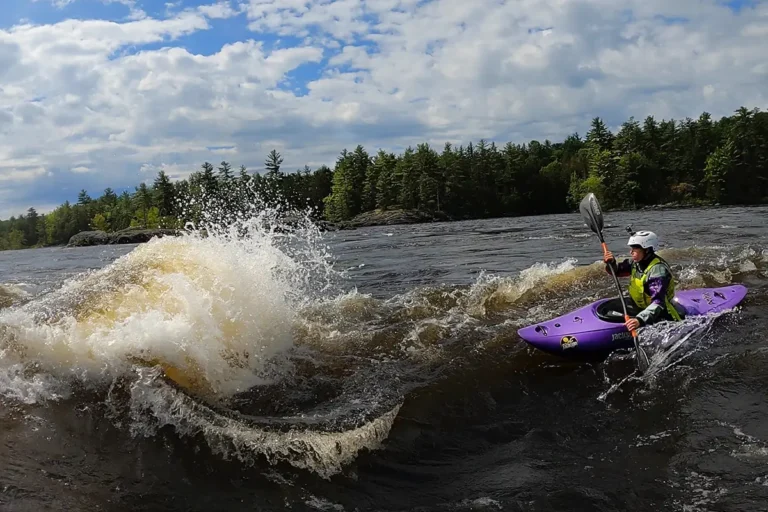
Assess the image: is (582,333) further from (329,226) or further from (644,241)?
(329,226)

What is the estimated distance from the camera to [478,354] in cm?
737

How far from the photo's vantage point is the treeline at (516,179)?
6519 centimetres

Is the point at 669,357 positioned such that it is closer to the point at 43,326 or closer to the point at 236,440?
the point at 236,440

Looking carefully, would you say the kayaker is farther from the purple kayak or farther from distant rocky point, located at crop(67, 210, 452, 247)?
distant rocky point, located at crop(67, 210, 452, 247)

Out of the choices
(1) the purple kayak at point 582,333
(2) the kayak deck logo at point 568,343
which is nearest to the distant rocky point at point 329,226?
(1) the purple kayak at point 582,333

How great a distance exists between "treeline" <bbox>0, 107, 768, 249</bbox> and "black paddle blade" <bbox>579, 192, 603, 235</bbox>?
2216 inches

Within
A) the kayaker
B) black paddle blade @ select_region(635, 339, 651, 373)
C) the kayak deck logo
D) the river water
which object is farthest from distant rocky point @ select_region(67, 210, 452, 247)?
black paddle blade @ select_region(635, 339, 651, 373)

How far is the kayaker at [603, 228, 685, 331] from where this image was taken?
22.9ft

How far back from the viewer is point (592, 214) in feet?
32.3

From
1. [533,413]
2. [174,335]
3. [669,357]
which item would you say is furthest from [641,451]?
[174,335]

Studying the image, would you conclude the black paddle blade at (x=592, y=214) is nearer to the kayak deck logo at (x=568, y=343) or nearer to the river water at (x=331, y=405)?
the river water at (x=331, y=405)

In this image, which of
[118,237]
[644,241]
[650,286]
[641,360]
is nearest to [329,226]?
[118,237]

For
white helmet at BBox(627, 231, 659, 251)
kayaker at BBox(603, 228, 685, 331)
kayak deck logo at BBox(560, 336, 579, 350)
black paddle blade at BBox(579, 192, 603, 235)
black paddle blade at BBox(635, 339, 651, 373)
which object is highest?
black paddle blade at BBox(579, 192, 603, 235)

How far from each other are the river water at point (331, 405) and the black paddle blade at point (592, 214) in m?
1.64
